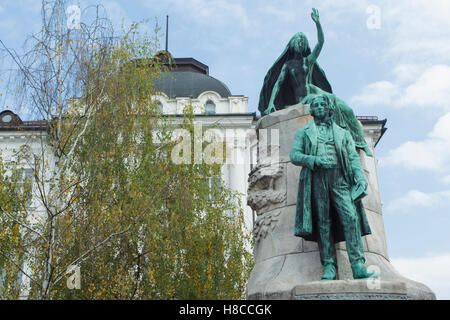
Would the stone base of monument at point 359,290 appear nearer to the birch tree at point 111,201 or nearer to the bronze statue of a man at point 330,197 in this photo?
the bronze statue of a man at point 330,197

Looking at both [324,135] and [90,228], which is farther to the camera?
[90,228]

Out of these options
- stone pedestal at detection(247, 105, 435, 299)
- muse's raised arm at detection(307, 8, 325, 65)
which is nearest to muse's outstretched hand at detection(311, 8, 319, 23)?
muse's raised arm at detection(307, 8, 325, 65)

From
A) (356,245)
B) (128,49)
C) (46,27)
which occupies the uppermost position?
(128,49)

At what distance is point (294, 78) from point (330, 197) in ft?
10.4

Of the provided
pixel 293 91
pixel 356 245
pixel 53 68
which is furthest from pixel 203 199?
pixel 356 245

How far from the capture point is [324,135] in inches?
276

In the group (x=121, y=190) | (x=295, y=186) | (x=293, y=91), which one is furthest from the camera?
(x=121, y=190)

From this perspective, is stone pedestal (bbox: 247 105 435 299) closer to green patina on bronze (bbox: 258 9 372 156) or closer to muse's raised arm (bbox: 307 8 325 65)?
green patina on bronze (bbox: 258 9 372 156)

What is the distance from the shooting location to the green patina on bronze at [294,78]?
9078mm

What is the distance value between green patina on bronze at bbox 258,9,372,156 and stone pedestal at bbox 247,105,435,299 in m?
0.61

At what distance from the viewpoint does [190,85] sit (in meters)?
34.2

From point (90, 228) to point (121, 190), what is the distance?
3.09 m

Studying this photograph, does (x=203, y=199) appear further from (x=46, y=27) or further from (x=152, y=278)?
(x=46, y=27)

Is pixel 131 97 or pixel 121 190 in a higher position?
pixel 131 97
